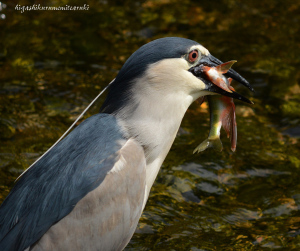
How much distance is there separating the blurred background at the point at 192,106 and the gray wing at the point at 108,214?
3.07 feet

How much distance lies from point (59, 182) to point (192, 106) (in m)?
3.87

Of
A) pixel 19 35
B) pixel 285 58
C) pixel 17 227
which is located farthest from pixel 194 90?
pixel 19 35

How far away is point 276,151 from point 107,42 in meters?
3.54

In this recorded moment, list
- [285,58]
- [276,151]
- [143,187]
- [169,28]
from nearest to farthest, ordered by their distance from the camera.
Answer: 1. [143,187]
2. [276,151]
3. [285,58]
4. [169,28]

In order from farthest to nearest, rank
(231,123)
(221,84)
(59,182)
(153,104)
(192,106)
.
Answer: (192,106)
(231,123)
(221,84)
(153,104)
(59,182)

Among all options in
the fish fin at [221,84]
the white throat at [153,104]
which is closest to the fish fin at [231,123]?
the fish fin at [221,84]

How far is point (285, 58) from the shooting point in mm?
8680

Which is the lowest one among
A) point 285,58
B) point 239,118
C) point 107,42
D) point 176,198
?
point 176,198

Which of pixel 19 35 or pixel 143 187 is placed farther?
pixel 19 35

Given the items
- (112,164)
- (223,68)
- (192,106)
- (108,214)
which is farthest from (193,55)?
(192,106)

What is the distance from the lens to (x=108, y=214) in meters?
4.23

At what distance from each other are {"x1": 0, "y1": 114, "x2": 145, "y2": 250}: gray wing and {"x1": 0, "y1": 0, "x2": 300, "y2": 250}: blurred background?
1.27 meters

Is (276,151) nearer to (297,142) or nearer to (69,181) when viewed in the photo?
(297,142)

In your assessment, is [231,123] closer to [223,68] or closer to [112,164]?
[223,68]
